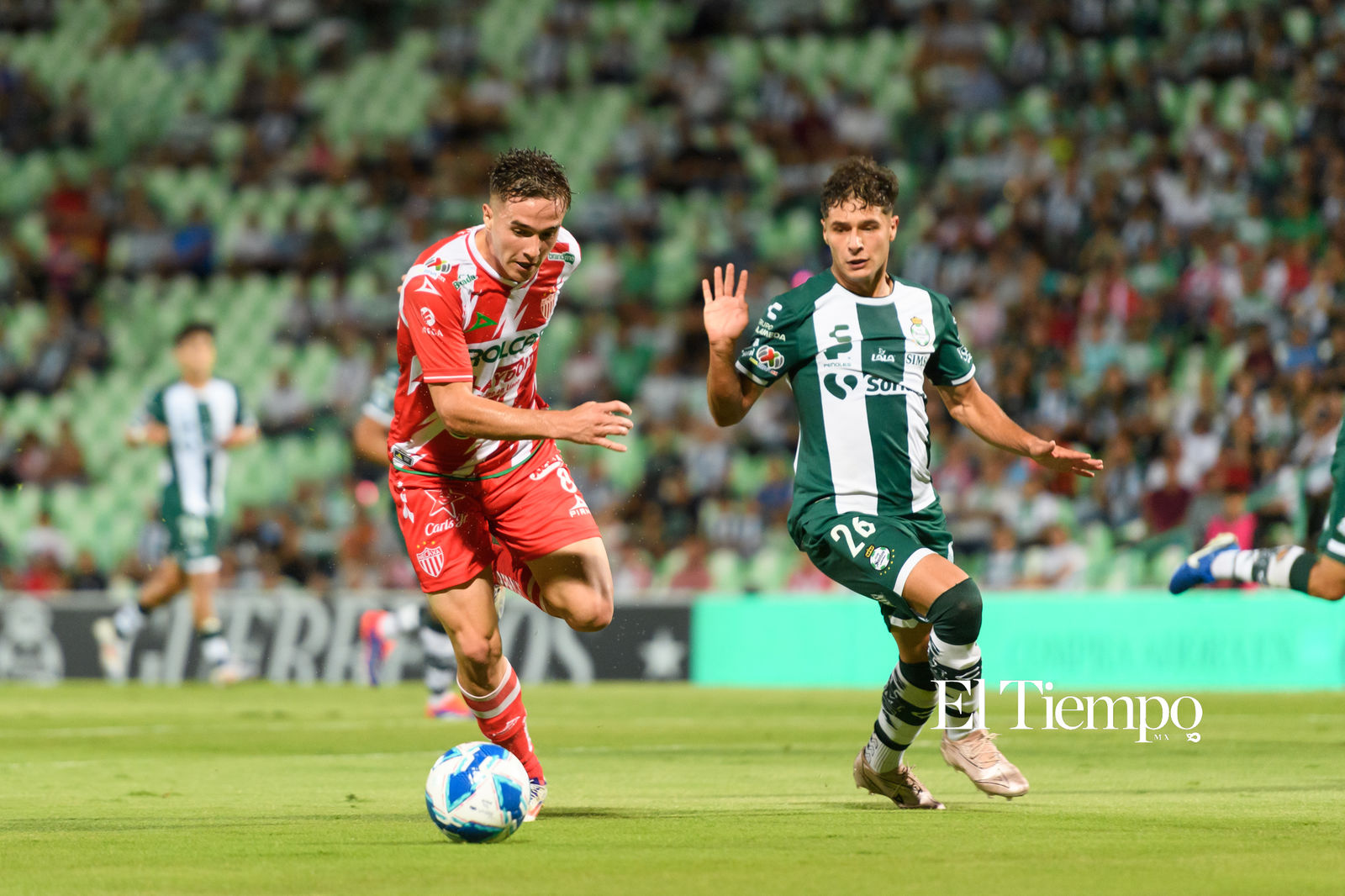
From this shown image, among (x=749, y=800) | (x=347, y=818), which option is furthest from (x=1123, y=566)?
(x=347, y=818)

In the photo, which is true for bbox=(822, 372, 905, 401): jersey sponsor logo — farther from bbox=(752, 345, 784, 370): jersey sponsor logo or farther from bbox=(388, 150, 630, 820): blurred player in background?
bbox=(388, 150, 630, 820): blurred player in background

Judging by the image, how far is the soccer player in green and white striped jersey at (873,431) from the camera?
22.9 feet

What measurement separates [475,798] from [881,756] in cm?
177

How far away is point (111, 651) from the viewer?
17.5 m

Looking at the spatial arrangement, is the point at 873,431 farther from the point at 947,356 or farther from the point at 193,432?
the point at 193,432

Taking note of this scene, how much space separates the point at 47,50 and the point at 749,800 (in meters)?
21.1

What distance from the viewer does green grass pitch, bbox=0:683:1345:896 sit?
16.9ft

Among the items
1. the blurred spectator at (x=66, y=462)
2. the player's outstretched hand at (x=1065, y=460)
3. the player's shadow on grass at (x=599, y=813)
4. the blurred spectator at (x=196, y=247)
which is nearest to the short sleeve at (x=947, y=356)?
the player's outstretched hand at (x=1065, y=460)

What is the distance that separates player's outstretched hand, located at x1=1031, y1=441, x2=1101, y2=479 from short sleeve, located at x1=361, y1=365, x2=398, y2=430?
16.0 feet

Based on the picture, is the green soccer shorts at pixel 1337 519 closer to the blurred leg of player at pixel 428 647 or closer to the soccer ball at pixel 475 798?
the soccer ball at pixel 475 798

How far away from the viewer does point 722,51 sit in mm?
22391

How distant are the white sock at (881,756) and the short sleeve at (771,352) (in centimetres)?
141


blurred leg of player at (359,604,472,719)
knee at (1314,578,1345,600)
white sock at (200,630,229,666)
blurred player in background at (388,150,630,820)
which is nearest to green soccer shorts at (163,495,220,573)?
white sock at (200,630,229,666)

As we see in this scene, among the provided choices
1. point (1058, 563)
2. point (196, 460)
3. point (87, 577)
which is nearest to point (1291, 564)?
point (1058, 563)
